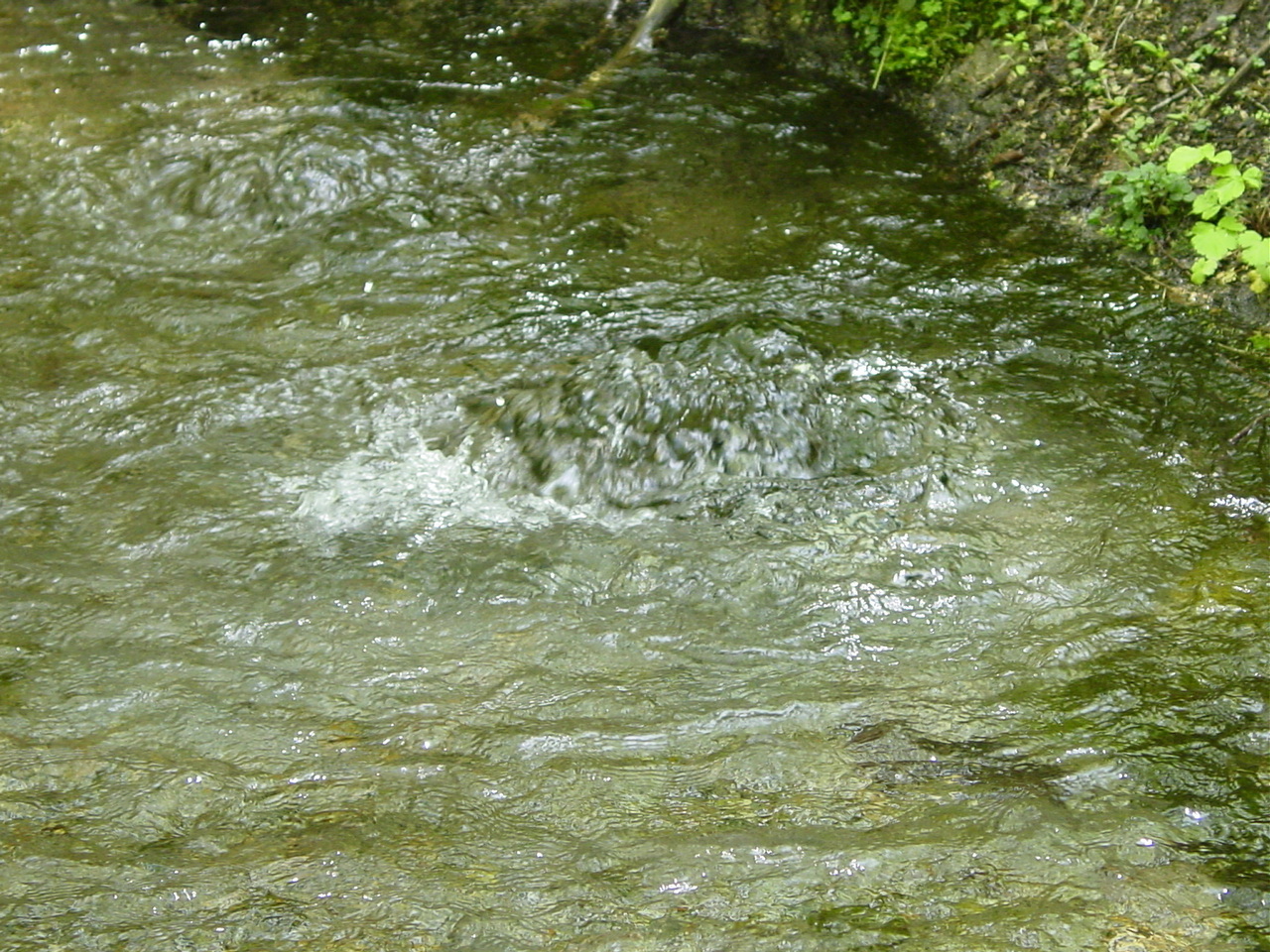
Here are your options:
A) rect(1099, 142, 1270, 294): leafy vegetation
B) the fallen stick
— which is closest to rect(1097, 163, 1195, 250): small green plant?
rect(1099, 142, 1270, 294): leafy vegetation

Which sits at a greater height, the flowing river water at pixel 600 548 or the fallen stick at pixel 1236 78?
the fallen stick at pixel 1236 78

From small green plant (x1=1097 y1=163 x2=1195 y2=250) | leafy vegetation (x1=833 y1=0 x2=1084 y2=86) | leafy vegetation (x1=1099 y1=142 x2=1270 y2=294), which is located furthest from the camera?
leafy vegetation (x1=833 y1=0 x2=1084 y2=86)

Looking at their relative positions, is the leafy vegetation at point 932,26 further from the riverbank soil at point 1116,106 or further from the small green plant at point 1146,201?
the small green plant at point 1146,201

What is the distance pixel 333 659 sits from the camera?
3277 millimetres

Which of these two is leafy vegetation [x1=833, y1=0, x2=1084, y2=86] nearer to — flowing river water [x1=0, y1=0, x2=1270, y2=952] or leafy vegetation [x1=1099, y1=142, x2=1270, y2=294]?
flowing river water [x1=0, y1=0, x2=1270, y2=952]

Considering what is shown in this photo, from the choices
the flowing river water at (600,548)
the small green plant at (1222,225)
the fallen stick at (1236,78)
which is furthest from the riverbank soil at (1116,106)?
the small green plant at (1222,225)

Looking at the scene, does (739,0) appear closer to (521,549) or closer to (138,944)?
(521,549)

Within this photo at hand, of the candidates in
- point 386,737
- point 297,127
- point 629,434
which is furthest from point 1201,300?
point 297,127

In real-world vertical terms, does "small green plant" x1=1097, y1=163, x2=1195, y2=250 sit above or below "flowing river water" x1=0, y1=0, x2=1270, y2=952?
above

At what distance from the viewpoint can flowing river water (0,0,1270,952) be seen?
2604 millimetres

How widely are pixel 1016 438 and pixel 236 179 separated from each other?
3984mm

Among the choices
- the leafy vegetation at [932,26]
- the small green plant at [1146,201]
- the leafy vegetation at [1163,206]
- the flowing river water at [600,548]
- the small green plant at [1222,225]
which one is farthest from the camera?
the leafy vegetation at [932,26]

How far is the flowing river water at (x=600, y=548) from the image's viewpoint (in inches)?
103

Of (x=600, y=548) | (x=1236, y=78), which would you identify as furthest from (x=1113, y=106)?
(x=600, y=548)
